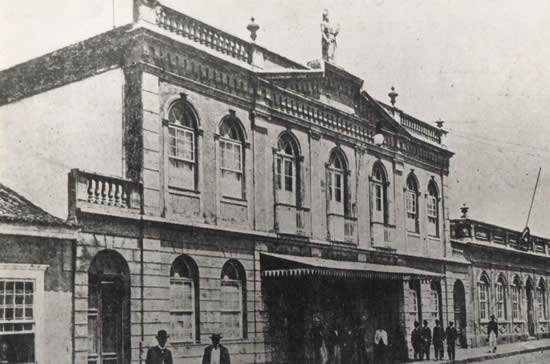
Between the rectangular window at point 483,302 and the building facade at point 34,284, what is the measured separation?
22.2 m

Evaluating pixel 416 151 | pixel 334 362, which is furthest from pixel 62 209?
pixel 416 151

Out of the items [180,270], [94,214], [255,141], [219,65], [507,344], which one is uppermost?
[219,65]

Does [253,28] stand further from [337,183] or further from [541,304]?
[541,304]

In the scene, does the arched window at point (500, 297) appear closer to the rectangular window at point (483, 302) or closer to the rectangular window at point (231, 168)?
the rectangular window at point (483, 302)

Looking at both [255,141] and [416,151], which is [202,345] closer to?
[255,141]

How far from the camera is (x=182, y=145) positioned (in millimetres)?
18141

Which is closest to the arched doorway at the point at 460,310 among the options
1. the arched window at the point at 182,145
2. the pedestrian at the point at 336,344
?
the pedestrian at the point at 336,344

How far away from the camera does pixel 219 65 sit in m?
19.0

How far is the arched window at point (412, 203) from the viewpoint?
27.9m

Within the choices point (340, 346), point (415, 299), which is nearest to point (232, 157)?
point (340, 346)

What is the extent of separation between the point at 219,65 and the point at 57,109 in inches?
157

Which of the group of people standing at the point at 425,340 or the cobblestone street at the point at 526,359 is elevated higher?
the group of people standing at the point at 425,340

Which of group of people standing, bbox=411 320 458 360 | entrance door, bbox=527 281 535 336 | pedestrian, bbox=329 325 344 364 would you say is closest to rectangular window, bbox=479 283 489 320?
entrance door, bbox=527 281 535 336

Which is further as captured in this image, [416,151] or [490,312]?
[490,312]
